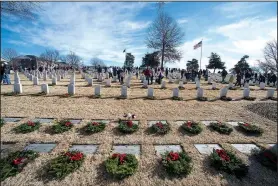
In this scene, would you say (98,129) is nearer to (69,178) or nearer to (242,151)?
(69,178)

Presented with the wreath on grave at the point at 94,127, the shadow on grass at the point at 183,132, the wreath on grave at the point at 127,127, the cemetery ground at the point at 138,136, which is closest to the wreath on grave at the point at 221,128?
the cemetery ground at the point at 138,136

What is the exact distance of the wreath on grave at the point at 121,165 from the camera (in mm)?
4402

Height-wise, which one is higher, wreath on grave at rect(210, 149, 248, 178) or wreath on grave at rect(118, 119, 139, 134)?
wreath on grave at rect(118, 119, 139, 134)

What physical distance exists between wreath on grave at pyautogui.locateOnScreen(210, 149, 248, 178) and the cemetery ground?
14 centimetres

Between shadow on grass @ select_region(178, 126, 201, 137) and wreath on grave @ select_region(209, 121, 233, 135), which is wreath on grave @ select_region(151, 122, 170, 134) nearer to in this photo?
shadow on grass @ select_region(178, 126, 201, 137)

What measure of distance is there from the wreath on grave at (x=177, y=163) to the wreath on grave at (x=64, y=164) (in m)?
2.29

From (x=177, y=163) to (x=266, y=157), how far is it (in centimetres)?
284

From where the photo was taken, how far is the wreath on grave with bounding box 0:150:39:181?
14.1 feet

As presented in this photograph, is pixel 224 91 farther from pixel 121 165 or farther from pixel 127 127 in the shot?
pixel 121 165

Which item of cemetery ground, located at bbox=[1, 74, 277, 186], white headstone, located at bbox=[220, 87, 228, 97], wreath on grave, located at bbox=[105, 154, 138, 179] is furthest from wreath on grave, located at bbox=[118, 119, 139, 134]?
white headstone, located at bbox=[220, 87, 228, 97]

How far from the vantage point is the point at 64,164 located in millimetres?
4590

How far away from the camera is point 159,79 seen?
18.7m

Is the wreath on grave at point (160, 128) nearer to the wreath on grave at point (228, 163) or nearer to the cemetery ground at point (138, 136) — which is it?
the cemetery ground at point (138, 136)

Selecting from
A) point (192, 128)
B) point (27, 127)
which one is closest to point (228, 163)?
point (192, 128)
